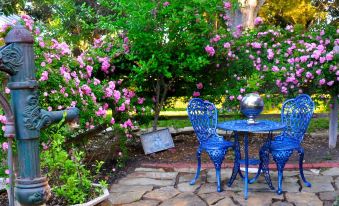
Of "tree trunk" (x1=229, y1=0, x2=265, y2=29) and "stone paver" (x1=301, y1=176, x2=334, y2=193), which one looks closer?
"stone paver" (x1=301, y1=176, x2=334, y2=193)

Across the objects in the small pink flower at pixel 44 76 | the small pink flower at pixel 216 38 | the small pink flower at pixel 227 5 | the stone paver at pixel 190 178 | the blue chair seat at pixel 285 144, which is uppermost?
the small pink flower at pixel 227 5

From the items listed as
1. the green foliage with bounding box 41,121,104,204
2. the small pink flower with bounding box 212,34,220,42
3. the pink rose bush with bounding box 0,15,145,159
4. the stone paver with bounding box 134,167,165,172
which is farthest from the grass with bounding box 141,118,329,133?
the green foliage with bounding box 41,121,104,204

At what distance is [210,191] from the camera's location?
4.52 meters

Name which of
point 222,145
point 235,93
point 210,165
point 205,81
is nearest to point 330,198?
point 222,145

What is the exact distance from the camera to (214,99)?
6969 millimetres

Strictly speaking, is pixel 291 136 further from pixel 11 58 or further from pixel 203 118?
pixel 11 58

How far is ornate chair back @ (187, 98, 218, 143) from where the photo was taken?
494 centimetres

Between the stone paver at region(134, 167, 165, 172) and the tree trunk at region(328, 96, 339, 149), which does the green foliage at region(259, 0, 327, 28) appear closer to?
the tree trunk at region(328, 96, 339, 149)

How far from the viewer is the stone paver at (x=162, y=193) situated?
14.3 ft

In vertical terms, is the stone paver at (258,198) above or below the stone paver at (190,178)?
below

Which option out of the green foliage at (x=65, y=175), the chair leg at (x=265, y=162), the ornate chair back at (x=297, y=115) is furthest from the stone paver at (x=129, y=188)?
the ornate chair back at (x=297, y=115)

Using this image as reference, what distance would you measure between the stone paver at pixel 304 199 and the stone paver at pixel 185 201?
94 cm

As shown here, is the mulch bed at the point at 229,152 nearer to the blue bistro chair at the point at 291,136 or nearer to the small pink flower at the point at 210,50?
the blue bistro chair at the point at 291,136

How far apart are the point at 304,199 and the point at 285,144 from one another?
26.6 inches
